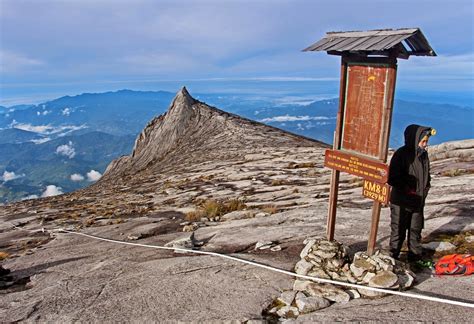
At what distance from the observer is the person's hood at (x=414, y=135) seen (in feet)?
34.2

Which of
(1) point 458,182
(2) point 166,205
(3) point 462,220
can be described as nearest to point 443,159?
(1) point 458,182

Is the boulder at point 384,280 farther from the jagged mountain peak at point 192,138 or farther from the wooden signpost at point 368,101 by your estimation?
the jagged mountain peak at point 192,138

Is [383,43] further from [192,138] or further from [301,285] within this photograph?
[192,138]

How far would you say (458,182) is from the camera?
19328 mm

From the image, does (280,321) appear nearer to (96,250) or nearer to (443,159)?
(96,250)

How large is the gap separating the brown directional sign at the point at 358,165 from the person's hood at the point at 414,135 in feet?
4.00

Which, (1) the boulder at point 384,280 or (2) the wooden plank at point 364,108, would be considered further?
(2) the wooden plank at point 364,108

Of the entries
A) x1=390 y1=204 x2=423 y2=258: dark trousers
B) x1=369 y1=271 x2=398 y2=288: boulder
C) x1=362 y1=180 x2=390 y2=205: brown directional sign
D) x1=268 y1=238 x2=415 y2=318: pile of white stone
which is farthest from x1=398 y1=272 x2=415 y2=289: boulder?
x1=362 y1=180 x2=390 y2=205: brown directional sign

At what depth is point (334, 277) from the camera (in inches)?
394

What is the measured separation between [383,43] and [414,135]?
2.89 m

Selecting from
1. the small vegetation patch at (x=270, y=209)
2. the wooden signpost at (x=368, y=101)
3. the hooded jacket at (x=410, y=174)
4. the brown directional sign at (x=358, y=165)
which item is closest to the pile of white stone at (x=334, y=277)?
the wooden signpost at (x=368, y=101)

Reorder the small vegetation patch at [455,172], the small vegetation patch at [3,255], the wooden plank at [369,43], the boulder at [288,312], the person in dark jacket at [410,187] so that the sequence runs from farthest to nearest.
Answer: the small vegetation patch at [455,172] < the small vegetation patch at [3,255] < the person in dark jacket at [410,187] < the wooden plank at [369,43] < the boulder at [288,312]

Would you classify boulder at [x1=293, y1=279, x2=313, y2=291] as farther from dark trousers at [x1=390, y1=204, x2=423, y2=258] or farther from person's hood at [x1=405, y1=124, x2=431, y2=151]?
person's hood at [x1=405, y1=124, x2=431, y2=151]

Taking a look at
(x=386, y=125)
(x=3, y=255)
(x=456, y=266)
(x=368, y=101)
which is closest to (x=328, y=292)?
(x=456, y=266)
